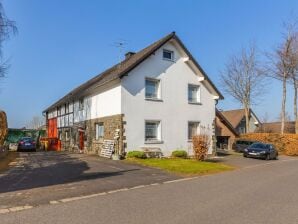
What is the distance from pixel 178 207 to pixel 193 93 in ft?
67.3

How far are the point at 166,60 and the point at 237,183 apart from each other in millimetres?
14598

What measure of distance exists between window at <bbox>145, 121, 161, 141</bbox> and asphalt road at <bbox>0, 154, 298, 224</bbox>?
41.8ft

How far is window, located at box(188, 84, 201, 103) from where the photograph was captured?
28.6m

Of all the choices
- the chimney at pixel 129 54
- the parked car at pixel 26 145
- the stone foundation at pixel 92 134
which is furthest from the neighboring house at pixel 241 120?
the parked car at pixel 26 145

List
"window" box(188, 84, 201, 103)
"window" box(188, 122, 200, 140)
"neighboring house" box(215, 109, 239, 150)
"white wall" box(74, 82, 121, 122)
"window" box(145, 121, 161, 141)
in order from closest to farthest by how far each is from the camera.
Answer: "white wall" box(74, 82, 121, 122) → "window" box(145, 121, 161, 141) → "window" box(188, 122, 200, 140) → "window" box(188, 84, 201, 103) → "neighboring house" box(215, 109, 239, 150)

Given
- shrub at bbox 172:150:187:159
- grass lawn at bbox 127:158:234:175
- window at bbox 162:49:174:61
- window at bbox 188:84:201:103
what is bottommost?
grass lawn at bbox 127:158:234:175

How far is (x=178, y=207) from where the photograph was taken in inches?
358

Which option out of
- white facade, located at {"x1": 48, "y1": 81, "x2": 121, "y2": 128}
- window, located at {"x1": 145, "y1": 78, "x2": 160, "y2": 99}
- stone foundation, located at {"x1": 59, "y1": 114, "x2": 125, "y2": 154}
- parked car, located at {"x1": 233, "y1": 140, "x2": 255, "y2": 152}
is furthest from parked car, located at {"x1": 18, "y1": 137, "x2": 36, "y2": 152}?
parked car, located at {"x1": 233, "y1": 140, "x2": 255, "y2": 152}

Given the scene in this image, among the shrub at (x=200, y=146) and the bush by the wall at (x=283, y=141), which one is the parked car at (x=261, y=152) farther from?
the shrub at (x=200, y=146)

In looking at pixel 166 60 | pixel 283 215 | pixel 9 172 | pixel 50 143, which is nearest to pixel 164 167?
pixel 9 172

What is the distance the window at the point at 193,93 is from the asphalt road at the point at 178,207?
16352 mm

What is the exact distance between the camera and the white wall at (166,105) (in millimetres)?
24406

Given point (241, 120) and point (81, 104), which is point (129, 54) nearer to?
point (81, 104)

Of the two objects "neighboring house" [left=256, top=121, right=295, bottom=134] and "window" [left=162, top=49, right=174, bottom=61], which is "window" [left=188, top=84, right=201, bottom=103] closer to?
"window" [left=162, top=49, right=174, bottom=61]
